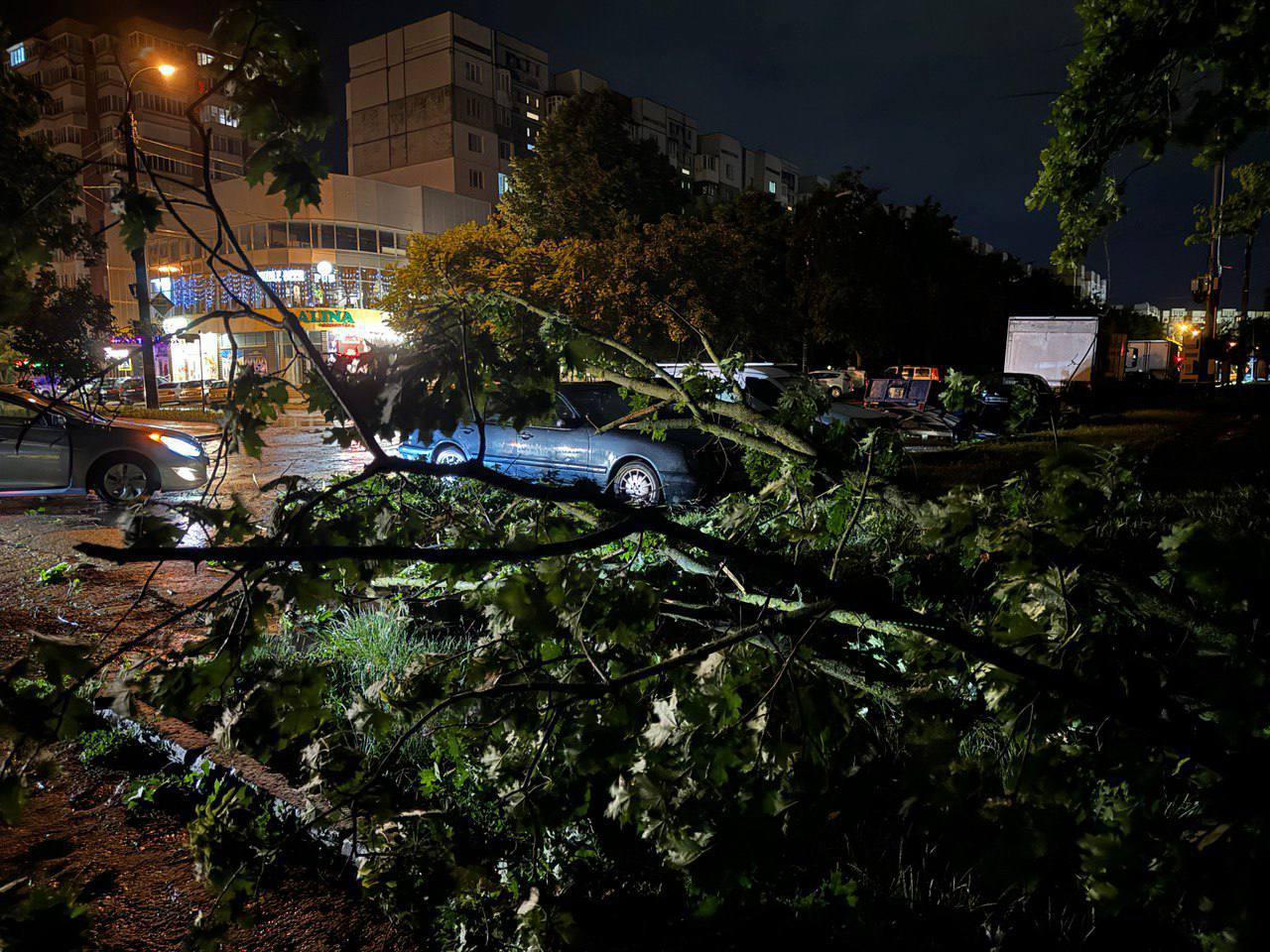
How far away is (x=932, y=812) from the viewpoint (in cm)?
185

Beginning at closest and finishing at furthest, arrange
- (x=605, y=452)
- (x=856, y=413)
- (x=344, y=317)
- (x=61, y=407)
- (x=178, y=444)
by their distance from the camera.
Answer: (x=61, y=407)
(x=605, y=452)
(x=178, y=444)
(x=856, y=413)
(x=344, y=317)

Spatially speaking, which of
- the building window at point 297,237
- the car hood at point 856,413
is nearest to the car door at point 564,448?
the car hood at point 856,413

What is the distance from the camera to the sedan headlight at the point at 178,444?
1099 centimetres

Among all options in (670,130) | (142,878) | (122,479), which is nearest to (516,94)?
(670,130)

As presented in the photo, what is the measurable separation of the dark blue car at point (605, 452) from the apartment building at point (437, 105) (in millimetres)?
59944

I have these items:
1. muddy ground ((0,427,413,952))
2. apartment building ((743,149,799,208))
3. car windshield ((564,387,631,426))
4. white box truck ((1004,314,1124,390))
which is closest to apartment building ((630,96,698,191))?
apartment building ((743,149,799,208))

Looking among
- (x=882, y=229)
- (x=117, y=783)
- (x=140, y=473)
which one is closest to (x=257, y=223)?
(x=882, y=229)

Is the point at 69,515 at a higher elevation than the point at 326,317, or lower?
lower

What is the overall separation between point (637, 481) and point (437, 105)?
6863 cm

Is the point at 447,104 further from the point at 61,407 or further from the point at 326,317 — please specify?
the point at 61,407

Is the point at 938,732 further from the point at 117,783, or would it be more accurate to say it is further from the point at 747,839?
the point at 117,783

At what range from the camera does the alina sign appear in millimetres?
47219

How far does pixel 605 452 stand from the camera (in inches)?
410

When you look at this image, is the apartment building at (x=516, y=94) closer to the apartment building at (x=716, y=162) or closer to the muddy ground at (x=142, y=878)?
the apartment building at (x=716, y=162)
